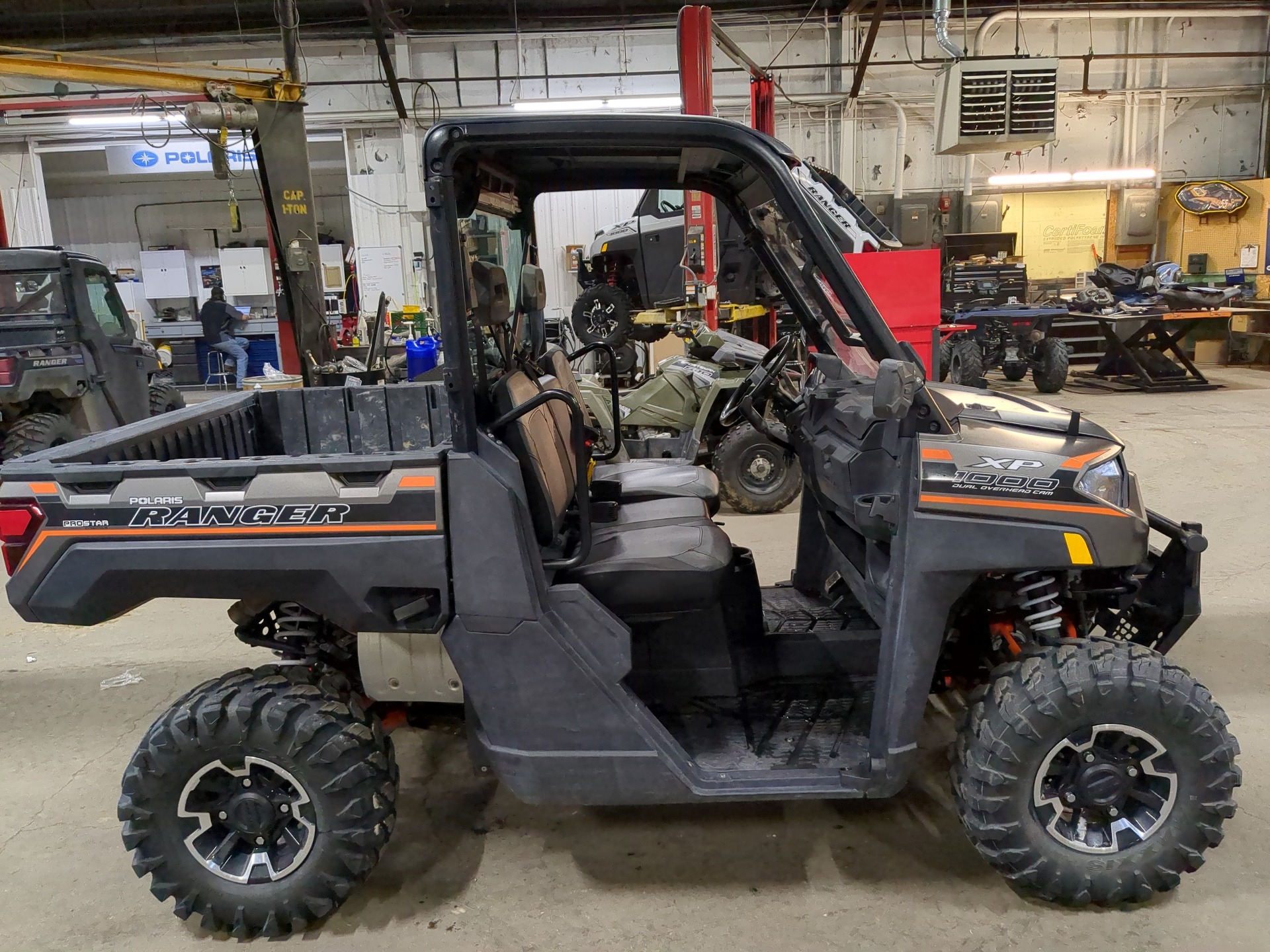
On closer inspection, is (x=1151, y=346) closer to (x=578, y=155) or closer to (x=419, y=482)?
(x=578, y=155)

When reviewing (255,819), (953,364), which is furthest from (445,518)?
(953,364)

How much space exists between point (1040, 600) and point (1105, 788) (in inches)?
19.3

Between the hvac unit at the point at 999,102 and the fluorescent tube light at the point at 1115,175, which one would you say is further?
the fluorescent tube light at the point at 1115,175

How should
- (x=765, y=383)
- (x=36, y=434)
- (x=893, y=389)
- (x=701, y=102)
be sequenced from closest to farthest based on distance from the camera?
(x=893, y=389) < (x=765, y=383) < (x=36, y=434) < (x=701, y=102)

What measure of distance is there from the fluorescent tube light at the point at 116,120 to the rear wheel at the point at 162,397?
200 inches

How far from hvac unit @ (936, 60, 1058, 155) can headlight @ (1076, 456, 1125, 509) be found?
8.81 metres

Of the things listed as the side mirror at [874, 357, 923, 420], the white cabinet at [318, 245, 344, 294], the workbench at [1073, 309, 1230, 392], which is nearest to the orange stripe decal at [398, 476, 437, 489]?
the side mirror at [874, 357, 923, 420]

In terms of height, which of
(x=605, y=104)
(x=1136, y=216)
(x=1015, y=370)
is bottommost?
(x=1015, y=370)

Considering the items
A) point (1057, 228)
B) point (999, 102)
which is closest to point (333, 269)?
point (999, 102)

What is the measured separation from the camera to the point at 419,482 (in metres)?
2.18

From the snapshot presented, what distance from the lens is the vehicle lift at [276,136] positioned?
776 centimetres

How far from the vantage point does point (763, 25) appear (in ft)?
42.9

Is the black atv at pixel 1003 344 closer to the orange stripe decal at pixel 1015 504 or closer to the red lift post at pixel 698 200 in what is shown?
the red lift post at pixel 698 200

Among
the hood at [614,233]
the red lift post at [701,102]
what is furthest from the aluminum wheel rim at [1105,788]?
the hood at [614,233]
